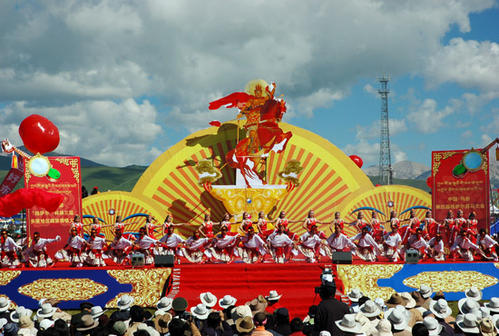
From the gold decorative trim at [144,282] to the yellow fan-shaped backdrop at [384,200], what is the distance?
292 inches

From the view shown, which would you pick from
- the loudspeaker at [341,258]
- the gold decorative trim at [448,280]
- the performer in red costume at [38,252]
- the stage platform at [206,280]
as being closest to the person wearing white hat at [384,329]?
the stage platform at [206,280]

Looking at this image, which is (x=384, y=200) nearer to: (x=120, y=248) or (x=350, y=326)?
(x=120, y=248)

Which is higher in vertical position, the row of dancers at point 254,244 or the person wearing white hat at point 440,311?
the row of dancers at point 254,244

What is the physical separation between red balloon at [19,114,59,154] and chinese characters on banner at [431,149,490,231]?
9.88 m

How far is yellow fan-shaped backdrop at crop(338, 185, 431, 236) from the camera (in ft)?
56.8

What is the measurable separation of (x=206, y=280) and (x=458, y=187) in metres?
7.36

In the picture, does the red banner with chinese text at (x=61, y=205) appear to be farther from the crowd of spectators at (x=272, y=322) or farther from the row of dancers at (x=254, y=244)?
the crowd of spectators at (x=272, y=322)

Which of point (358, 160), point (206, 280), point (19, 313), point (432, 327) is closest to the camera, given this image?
point (432, 327)

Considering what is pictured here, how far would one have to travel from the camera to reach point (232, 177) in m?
17.4

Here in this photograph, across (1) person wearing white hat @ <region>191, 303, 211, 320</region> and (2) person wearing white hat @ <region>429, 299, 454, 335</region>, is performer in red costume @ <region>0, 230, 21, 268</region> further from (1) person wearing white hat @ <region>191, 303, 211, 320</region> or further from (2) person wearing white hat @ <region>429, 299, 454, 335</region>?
(2) person wearing white hat @ <region>429, 299, 454, 335</region>

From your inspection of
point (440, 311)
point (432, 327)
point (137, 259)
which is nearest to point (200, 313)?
point (432, 327)

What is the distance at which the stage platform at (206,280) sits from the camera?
465 inches

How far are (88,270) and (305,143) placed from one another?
8.61 meters

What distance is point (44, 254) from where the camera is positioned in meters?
12.9
